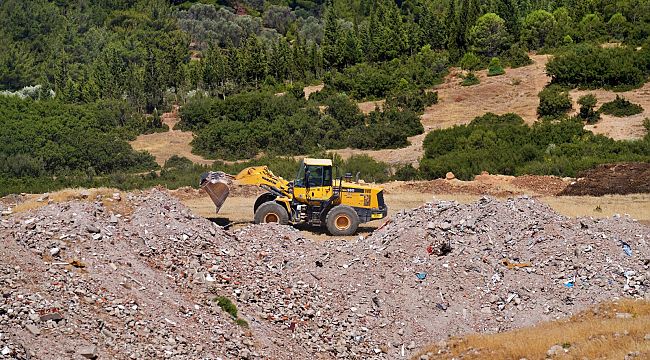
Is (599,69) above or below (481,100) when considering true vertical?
above

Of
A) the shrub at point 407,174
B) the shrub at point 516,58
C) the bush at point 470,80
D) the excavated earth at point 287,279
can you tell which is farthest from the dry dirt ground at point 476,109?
the excavated earth at point 287,279

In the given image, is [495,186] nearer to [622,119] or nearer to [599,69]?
[622,119]

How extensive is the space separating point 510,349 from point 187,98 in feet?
164

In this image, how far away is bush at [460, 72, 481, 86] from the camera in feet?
191

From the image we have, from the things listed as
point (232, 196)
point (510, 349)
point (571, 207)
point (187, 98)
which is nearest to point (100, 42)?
point (187, 98)

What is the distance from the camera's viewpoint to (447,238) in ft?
69.8

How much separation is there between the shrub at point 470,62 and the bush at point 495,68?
3.76 ft

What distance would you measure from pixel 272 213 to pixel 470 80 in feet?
116

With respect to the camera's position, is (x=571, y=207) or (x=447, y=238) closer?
(x=447, y=238)

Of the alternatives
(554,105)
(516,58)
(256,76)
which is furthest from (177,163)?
(516,58)

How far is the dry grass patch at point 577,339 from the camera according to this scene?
15523 mm

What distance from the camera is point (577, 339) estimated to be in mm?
16250

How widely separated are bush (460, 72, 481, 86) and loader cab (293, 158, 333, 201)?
113ft

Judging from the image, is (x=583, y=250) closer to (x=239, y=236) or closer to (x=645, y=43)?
(x=239, y=236)
